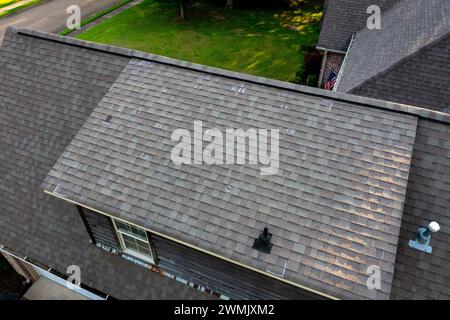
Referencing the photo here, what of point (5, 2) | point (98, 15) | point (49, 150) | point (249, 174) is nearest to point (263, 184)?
point (249, 174)

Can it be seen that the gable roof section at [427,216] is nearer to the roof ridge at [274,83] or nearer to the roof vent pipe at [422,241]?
the roof vent pipe at [422,241]

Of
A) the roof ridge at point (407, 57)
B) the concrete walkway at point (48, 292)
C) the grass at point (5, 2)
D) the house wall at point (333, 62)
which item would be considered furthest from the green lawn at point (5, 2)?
the roof ridge at point (407, 57)

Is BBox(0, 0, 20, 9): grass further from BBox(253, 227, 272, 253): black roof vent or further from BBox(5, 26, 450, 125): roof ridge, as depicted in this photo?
BBox(253, 227, 272, 253): black roof vent

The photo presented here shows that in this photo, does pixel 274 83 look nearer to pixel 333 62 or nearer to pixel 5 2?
pixel 333 62

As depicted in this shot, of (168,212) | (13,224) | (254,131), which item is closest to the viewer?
(168,212)

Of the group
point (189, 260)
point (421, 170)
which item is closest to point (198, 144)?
point (189, 260)

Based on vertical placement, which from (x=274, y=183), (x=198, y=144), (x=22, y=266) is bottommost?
(x=22, y=266)

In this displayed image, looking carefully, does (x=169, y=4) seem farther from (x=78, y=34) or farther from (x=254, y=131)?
(x=254, y=131)

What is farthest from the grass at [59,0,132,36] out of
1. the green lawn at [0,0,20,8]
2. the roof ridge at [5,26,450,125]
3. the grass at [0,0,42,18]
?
the roof ridge at [5,26,450,125]
